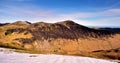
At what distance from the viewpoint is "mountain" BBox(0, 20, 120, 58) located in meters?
94.5

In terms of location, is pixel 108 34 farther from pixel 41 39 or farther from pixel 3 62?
pixel 3 62

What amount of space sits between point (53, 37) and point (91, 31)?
29647 millimetres

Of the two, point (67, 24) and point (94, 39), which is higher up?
point (67, 24)

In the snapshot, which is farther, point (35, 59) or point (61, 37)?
point (61, 37)

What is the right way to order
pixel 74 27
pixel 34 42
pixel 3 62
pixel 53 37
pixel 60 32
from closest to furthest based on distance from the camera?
pixel 3 62 < pixel 34 42 < pixel 53 37 < pixel 60 32 < pixel 74 27

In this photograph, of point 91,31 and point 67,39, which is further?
point 91,31

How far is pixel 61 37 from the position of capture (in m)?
107

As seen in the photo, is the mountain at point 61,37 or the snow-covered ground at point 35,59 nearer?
the snow-covered ground at point 35,59

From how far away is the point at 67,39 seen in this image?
108 meters

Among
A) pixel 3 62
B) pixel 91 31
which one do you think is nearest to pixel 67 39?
pixel 91 31

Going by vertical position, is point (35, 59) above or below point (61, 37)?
above

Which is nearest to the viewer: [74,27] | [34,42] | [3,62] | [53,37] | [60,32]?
[3,62]

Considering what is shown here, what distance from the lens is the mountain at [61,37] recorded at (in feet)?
310

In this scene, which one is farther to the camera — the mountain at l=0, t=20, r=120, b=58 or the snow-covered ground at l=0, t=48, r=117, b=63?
the mountain at l=0, t=20, r=120, b=58
